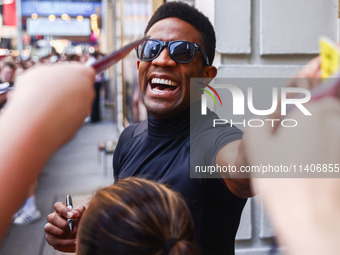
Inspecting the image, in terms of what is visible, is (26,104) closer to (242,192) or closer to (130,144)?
(242,192)

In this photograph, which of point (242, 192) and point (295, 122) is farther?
point (242, 192)

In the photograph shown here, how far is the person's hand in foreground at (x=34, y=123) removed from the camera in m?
0.62

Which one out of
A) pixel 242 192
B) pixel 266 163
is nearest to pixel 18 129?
pixel 266 163

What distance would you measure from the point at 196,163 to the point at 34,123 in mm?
886

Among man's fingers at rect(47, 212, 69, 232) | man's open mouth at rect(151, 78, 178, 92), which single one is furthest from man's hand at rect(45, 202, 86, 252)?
man's open mouth at rect(151, 78, 178, 92)

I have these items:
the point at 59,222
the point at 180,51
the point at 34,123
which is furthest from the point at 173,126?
the point at 34,123

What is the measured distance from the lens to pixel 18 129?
621 millimetres

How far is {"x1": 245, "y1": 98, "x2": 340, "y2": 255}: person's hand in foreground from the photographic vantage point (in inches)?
20.0

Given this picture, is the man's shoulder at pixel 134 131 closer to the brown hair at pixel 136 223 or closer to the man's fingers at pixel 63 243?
the man's fingers at pixel 63 243

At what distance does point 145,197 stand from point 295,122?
1.94 ft

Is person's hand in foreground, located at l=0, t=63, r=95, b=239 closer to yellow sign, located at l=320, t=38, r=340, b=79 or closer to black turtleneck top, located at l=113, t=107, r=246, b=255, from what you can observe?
yellow sign, located at l=320, t=38, r=340, b=79

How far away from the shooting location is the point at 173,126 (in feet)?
5.38

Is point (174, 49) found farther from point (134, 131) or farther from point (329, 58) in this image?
point (329, 58)

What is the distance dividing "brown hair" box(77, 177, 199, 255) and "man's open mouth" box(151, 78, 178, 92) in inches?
23.5
